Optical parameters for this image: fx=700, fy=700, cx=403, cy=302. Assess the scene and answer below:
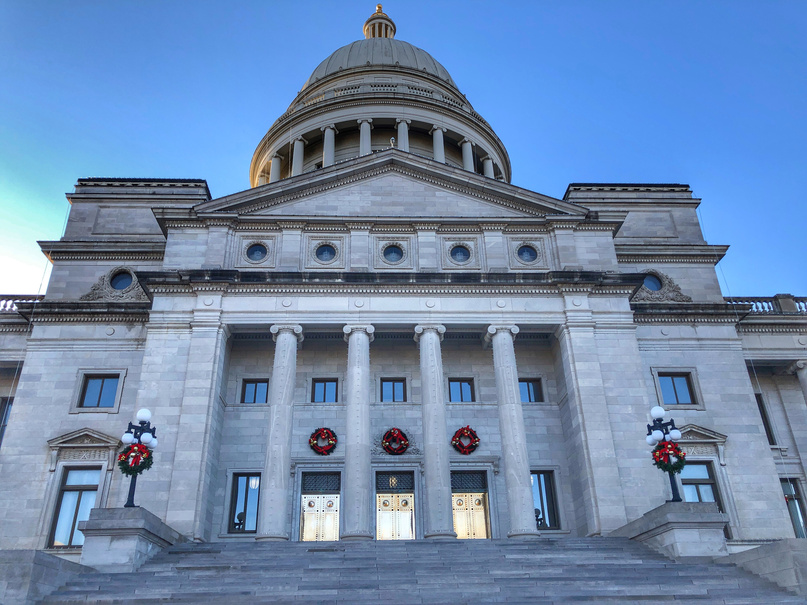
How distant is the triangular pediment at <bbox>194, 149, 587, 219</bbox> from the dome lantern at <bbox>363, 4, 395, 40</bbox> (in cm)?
3727

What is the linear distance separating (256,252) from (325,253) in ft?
9.70

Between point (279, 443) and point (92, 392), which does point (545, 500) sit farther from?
point (92, 392)

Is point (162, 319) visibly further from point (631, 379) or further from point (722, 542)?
point (722, 542)

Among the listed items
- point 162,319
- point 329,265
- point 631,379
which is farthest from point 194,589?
point 631,379

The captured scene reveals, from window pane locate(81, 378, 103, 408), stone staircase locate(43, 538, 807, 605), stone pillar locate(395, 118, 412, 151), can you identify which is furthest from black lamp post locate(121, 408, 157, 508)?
stone pillar locate(395, 118, 412, 151)

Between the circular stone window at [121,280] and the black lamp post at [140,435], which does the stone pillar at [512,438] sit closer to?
the black lamp post at [140,435]

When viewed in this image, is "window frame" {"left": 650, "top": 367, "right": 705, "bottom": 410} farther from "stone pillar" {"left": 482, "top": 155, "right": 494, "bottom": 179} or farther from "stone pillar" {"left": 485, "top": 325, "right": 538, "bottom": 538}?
"stone pillar" {"left": 482, "top": 155, "right": 494, "bottom": 179}

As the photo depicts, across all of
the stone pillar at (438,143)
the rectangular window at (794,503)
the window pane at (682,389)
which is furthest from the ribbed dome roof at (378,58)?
the rectangular window at (794,503)

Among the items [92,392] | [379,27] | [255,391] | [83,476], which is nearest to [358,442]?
[255,391]

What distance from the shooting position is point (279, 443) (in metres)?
25.3

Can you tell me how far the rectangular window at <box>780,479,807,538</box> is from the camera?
30609 mm

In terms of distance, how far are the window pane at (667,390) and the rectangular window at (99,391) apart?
23.3m

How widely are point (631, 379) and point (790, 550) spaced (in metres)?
11.6

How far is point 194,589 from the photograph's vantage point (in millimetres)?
16484
